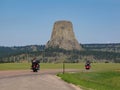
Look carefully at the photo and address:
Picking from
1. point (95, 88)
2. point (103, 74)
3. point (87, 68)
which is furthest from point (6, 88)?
point (87, 68)

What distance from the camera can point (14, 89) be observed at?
75.5 feet

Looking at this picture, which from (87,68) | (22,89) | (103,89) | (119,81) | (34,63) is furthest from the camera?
(87,68)

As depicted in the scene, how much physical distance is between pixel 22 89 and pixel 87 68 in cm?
4214

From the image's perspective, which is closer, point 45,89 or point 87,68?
point 45,89

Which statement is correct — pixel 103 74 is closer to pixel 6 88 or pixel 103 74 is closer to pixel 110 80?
pixel 110 80

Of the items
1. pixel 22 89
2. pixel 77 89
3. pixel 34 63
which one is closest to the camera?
pixel 22 89

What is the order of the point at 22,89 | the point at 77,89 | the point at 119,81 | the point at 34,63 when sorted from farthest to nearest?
the point at 34,63 < the point at 119,81 < the point at 77,89 < the point at 22,89

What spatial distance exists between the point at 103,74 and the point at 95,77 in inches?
145

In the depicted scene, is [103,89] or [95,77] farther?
[95,77]

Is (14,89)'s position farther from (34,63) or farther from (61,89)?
(34,63)

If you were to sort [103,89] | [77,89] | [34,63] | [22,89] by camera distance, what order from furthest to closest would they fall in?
1. [34,63]
2. [103,89]
3. [77,89]
4. [22,89]

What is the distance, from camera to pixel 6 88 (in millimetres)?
23656

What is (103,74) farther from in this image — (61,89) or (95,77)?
(61,89)

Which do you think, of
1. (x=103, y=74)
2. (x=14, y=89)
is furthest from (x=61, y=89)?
(x=103, y=74)
